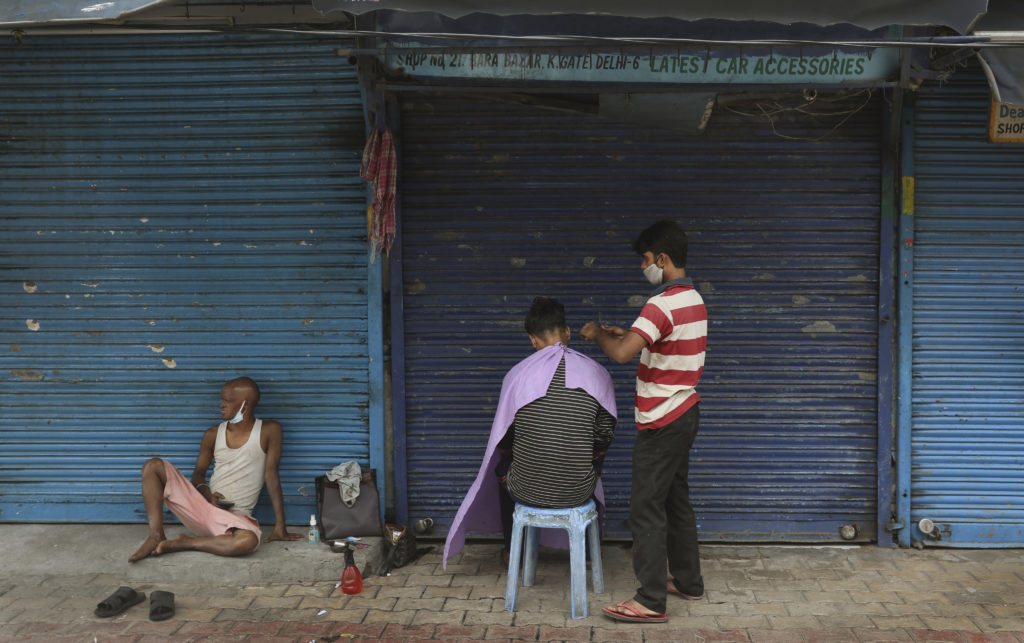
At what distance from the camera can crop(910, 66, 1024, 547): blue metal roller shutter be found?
5.01m

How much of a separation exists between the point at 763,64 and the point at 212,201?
11.3ft

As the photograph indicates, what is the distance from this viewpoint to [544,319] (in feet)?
14.1

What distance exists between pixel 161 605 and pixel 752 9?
4198mm

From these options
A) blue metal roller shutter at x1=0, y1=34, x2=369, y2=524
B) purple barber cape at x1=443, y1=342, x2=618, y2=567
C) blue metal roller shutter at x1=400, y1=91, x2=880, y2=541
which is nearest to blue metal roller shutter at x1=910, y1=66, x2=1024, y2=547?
blue metal roller shutter at x1=400, y1=91, x2=880, y2=541

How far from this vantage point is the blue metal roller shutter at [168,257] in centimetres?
518

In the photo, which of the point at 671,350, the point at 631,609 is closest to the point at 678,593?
the point at 631,609

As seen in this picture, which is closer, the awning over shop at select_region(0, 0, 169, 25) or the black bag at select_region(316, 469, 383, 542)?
the awning over shop at select_region(0, 0, 169, 25)

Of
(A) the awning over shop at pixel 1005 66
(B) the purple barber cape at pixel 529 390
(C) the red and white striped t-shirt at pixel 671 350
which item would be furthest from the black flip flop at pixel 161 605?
(A) the awning over shop at pixel 1005 66

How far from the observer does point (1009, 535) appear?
507 centimetres

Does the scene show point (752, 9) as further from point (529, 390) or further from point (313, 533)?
point (313, 533)

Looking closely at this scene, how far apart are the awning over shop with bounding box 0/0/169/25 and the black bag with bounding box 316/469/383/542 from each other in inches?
112

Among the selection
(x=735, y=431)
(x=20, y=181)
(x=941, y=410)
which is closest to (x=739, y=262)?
(x=735, y=431)

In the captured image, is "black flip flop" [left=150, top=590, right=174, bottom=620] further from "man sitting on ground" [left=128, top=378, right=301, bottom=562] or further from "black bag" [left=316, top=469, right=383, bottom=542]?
"black bag" [left=316, top=469, right=383, bottom=542]

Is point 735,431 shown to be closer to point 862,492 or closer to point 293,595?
point 862,492
